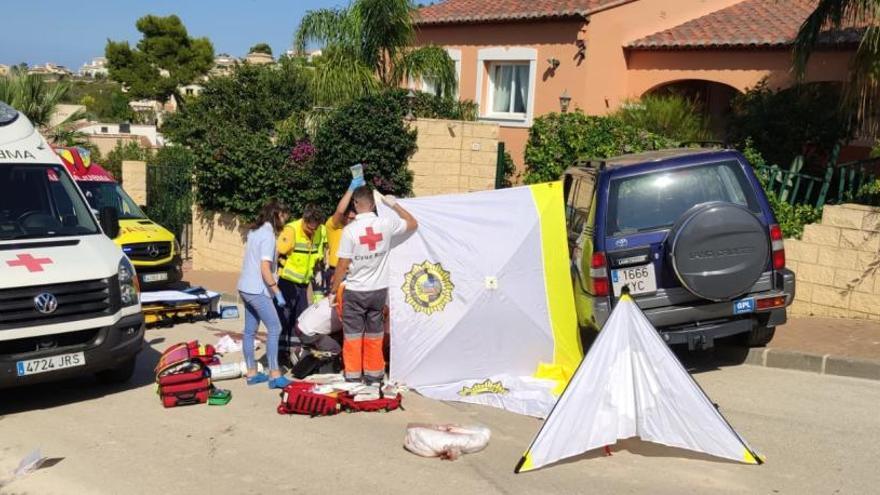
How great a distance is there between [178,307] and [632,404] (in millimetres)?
6825

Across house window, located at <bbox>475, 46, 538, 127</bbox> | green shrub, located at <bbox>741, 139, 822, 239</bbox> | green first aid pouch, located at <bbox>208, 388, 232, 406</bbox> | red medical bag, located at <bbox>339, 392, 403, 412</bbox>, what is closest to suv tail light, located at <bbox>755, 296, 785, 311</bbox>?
green shrub, located at <bbox>741, 139, 822, 239</bbox>

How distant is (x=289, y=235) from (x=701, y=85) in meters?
12.5

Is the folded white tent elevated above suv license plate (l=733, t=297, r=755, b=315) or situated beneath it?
situated beneath

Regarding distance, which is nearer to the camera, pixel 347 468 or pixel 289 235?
pixel 347 468

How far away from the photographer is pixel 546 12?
17.2 m

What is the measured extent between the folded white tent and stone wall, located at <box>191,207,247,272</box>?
34.0 ft

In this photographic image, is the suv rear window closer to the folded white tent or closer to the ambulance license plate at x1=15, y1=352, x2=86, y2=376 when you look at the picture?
the folded white tent

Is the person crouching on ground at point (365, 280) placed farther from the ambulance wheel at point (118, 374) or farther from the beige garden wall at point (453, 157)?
the beige garden wall at point (453, 157)

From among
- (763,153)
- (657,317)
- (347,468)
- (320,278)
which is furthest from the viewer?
(763,153)

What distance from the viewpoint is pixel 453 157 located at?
12945 millimetres

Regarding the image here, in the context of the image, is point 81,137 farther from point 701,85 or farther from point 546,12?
point 701,85

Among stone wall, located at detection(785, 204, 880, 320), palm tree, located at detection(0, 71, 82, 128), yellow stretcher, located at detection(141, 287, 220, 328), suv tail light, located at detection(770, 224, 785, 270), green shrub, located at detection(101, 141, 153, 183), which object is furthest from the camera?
palm tree, located at detection(0, 71, 82, 128)

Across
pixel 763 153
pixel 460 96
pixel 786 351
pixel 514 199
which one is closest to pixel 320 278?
pixel 514 199

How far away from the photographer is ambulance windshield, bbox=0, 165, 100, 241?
299 inches
